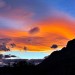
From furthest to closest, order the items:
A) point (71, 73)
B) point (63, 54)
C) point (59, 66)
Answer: point (63, 54), point (59, 66), point (71, 73)

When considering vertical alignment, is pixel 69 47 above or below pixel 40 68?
above

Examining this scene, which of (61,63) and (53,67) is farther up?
(61,63)

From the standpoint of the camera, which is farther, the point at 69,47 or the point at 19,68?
the point at 69,47

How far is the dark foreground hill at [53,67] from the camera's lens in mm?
166375

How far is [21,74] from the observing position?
175 meters

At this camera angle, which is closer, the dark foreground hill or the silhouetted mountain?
the silhouetted mountain

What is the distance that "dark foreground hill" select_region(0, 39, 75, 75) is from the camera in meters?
166

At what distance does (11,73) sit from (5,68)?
27.9ft

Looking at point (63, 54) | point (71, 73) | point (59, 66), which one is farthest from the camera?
point (63, 54)

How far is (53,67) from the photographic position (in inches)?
6821

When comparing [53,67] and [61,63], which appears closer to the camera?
A: [53,67]

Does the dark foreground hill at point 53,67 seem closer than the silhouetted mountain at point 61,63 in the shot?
No

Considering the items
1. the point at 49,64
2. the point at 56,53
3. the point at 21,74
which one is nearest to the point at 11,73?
the point at 21,74

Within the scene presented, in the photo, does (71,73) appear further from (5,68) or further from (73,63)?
(5,68)
